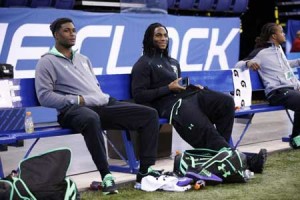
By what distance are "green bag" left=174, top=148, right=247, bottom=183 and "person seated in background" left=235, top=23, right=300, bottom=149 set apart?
66.0 inches

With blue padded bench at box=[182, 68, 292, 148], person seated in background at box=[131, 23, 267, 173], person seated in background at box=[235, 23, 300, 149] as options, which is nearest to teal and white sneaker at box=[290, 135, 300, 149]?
person seated in background at box=[235, 23, 300, 149]

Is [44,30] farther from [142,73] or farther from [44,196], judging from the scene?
[44,196]

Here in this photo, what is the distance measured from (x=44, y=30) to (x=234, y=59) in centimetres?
417

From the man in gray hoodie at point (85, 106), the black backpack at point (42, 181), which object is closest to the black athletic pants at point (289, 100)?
the man in gray hoodie at point (85, 106)

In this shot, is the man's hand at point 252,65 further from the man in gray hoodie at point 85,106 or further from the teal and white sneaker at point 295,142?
the man in gray hoodie at point 85,106

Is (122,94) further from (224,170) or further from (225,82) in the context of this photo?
(225,82)

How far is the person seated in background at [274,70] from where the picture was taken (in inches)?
237

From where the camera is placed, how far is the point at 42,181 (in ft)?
11.2

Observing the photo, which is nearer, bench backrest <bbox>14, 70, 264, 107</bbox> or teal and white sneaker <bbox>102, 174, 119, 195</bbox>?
teal and white sneaker <bbox>102, 174, 119, 195</bbox>

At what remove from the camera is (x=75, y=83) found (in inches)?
181

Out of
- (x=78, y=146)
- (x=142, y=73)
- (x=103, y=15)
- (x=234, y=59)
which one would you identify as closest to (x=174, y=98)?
(x=142, y=73)

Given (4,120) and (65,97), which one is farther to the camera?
(4,120)

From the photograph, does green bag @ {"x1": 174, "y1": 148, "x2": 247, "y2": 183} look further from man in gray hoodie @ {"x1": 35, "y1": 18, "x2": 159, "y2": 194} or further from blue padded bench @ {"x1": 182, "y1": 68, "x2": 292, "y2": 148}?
blue padded bench @ {"x1": 182, "y1": 68, "x2": 292, "y2": 148}

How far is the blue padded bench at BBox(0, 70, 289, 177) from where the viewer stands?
4375 mm
